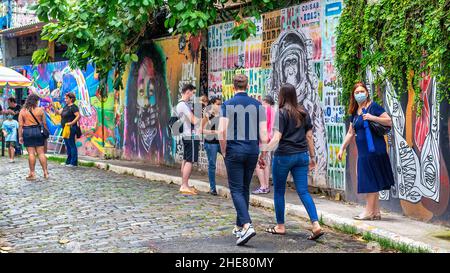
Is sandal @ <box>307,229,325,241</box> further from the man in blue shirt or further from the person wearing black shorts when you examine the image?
the person wearing black shorts

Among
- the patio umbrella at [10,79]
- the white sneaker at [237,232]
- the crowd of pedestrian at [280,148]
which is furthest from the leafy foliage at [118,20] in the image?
the white sneaker at [237,232]

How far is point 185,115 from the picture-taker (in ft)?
36.2

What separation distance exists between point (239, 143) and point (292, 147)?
66cm

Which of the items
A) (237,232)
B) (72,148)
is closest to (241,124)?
(237,232)

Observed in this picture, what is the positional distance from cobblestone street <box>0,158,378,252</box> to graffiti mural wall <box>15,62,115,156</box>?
619cm

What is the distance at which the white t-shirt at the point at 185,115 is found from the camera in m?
11.0

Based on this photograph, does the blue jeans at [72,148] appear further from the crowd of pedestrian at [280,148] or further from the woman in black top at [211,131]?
the crowd of pedestrian at [280,148]

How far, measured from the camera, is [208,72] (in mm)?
14477

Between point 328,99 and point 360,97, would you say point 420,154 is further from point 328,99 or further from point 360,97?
point 328,99

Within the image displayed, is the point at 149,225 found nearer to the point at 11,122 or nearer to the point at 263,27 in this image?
the point at 263,27

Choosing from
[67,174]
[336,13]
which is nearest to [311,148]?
[336,13]

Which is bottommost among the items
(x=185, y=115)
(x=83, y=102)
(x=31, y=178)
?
(x=31, y=178)

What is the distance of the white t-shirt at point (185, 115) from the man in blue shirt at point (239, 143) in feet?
11.7

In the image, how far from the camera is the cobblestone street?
23.8 feet
